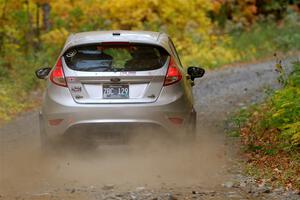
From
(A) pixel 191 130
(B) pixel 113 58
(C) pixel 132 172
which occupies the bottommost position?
(C) pixel 132 172

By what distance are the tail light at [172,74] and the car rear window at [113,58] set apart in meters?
0.10

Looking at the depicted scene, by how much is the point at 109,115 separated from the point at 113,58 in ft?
2.52

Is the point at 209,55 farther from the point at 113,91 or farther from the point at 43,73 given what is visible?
the point at 113,91

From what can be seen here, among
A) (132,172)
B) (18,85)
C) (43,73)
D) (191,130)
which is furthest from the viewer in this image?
(18,85)

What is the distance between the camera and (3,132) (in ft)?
40.5

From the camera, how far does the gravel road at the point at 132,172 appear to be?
7410 millimetres

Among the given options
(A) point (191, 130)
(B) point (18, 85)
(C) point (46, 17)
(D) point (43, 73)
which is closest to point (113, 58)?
(D) point (43, 73)

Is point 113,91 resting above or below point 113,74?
below

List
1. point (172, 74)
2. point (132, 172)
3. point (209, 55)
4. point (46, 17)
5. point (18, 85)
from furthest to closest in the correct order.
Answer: point (46, 17) → point (209, 55) → point (18, 85) → point (172, 74) → point (132, 172)

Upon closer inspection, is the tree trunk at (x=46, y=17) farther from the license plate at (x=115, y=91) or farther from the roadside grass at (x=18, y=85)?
the license plate at (x=115, y=91)

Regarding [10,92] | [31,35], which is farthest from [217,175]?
[31,35]

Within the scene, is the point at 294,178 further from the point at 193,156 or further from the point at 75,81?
the point at 75,81

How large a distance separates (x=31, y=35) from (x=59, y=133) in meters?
13.7

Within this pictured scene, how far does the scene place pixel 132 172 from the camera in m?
8.47
